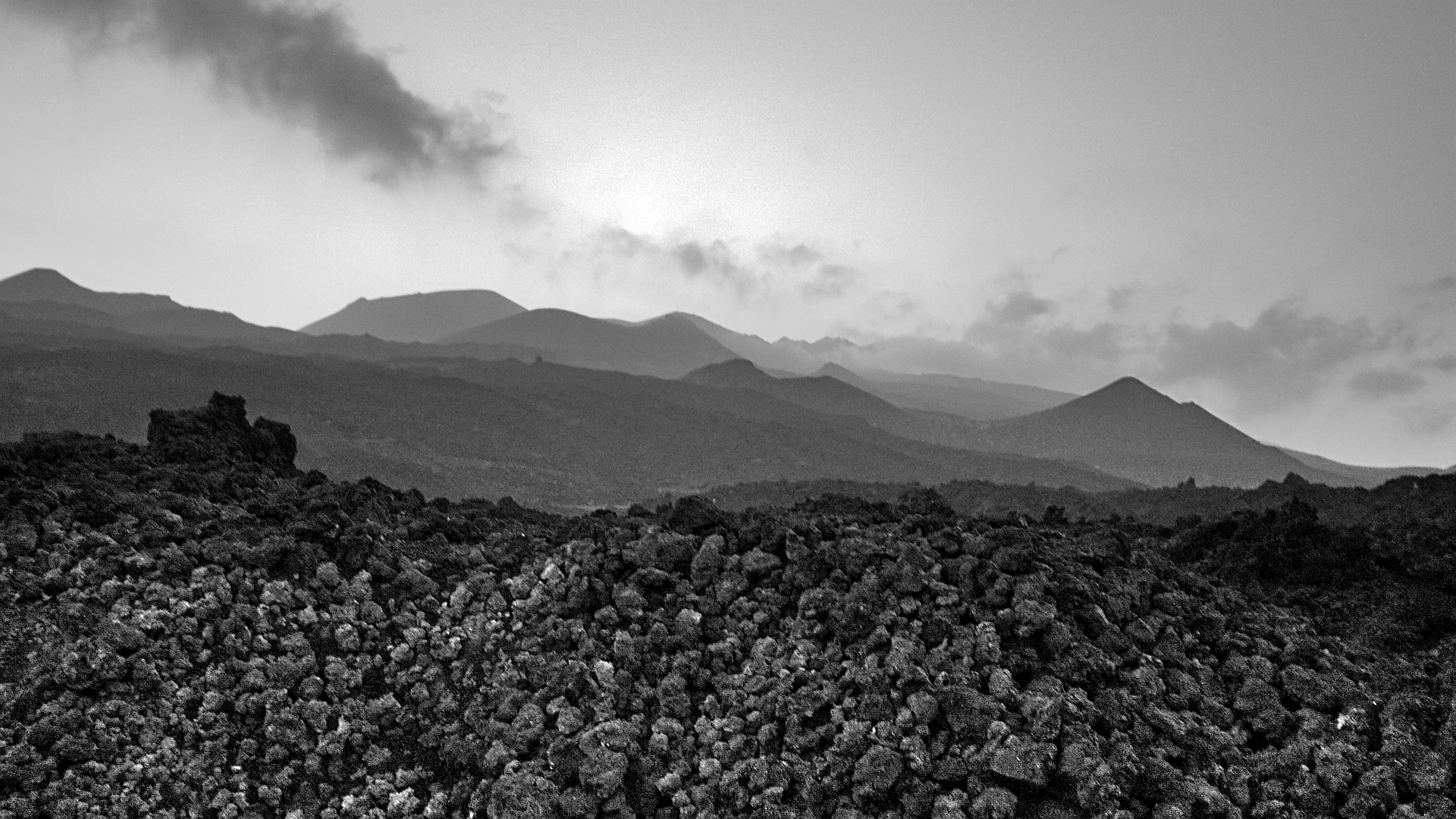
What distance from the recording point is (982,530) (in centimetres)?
868

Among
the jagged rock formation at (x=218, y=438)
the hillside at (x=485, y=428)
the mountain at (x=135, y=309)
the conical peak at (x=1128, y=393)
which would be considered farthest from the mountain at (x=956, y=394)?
the jagged rock formation at (x=218, y=438)

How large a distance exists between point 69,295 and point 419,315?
58.9 m

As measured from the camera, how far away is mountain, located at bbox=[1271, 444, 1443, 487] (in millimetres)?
Answer: 87500

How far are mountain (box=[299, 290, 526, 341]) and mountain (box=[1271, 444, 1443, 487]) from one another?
131 metres

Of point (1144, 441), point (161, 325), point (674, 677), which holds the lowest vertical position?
point (674, 677)

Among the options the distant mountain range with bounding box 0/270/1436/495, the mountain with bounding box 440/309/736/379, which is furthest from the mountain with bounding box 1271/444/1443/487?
the mountain with bounding box 440/309/736/379

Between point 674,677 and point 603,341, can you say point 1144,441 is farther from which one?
point 674,677

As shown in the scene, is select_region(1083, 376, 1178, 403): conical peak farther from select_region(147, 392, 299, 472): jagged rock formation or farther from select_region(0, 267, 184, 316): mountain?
select_region(0, 267, 184, 316): mountain

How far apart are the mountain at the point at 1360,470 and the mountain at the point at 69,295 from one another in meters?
140

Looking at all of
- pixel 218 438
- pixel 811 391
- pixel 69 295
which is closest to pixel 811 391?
pixel 811 391

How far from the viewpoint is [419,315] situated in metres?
166

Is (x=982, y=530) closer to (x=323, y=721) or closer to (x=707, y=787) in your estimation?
(x=707, y=787)

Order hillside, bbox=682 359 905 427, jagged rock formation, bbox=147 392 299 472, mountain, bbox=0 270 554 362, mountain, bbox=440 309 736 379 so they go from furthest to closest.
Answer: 1. mountain, bbox=440 309 736 379
2. hillside, bbox=682 359 905 427
3. mountain, bbox=0 270 554 362
4. jagged rock formation, bbox=147 392 299 472

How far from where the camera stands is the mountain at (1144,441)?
79312mm
